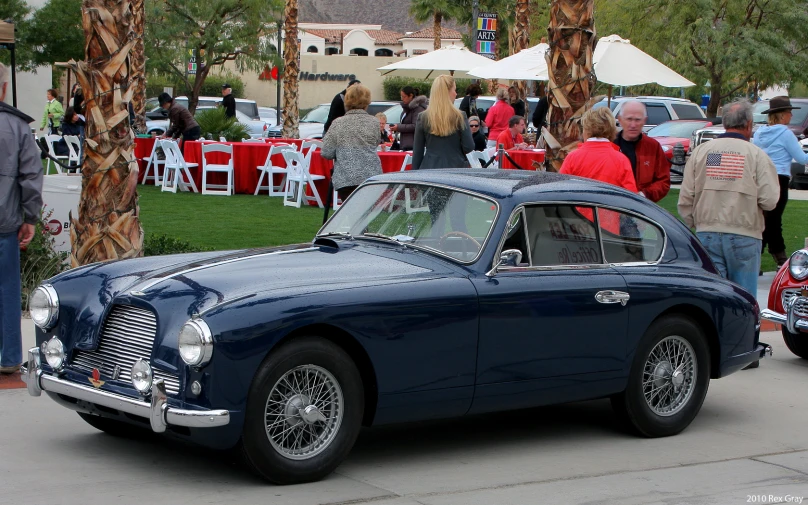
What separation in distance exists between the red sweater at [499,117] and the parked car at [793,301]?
11433 millimetres

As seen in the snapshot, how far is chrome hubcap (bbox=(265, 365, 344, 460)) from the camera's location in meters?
5.47

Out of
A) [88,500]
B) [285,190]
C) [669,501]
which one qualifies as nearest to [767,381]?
[669,501]

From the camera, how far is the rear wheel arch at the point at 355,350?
18.0 ft

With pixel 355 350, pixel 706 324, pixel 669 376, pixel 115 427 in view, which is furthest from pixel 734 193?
pixel 115 427

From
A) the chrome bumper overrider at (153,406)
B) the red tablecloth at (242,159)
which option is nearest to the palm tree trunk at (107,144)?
the chrome bumper overrider at (153,406)

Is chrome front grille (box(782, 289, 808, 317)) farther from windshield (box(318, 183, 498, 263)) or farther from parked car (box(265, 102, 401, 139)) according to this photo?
parked car (box(265, 102, 401, 139))

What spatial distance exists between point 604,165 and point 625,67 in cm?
846

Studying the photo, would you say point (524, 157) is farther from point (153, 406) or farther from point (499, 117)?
point (153, 406)

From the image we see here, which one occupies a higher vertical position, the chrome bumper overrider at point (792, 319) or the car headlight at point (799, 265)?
the car headlight at point (799, 265)

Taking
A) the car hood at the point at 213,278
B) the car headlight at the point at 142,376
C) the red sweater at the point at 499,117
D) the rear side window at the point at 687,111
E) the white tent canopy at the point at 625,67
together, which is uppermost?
the white tent canopy at the point at 625,67

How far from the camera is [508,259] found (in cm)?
626

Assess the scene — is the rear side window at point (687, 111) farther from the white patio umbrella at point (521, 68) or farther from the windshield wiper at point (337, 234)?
the windshield wiper at point (337, 234)

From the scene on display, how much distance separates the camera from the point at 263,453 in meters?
5.41

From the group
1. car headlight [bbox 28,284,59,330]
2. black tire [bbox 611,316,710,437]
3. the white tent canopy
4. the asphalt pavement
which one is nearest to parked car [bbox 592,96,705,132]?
the white tent canopy
